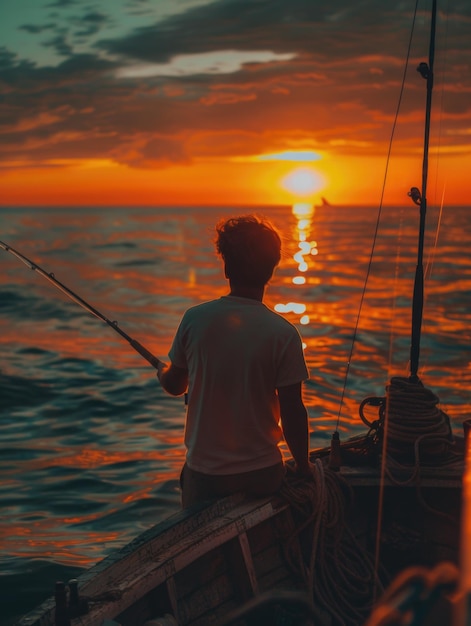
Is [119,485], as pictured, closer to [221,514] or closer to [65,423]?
[65,423]

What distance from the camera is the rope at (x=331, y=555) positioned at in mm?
5031

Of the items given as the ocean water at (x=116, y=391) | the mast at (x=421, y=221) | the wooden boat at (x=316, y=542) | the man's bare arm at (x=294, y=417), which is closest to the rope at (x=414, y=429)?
the wooden boat at (x=316, y=542)

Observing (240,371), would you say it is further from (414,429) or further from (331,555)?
(414,429)

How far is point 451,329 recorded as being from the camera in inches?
1078

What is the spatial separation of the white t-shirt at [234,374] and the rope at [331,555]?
57 centimetres

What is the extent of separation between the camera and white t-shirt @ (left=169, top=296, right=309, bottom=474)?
14.4ft

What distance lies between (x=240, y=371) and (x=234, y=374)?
0.04 m

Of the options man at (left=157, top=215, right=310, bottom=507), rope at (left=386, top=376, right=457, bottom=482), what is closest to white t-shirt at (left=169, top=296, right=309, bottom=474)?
man at (left=157, top=215, right=310, bottom=507)

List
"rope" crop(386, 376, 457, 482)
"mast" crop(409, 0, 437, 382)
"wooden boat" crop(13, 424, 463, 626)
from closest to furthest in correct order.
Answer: "wooden boat" crop(13, 424, 463, 626) → "rope" crop(386, 376, 457, 482) → "mast" crop(409, 0, 437, 382)

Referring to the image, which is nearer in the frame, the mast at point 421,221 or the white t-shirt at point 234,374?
the white t-shirt at point 234,374

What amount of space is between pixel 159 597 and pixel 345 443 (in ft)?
7.37

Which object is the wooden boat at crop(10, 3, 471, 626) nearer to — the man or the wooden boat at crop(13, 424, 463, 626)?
the wooden boat at crop(13, 424, 463, 626)

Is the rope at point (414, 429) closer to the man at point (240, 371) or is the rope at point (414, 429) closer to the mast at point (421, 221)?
the mast at point (421, 221)

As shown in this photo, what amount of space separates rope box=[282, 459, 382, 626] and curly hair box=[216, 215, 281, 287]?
1.32 metres
